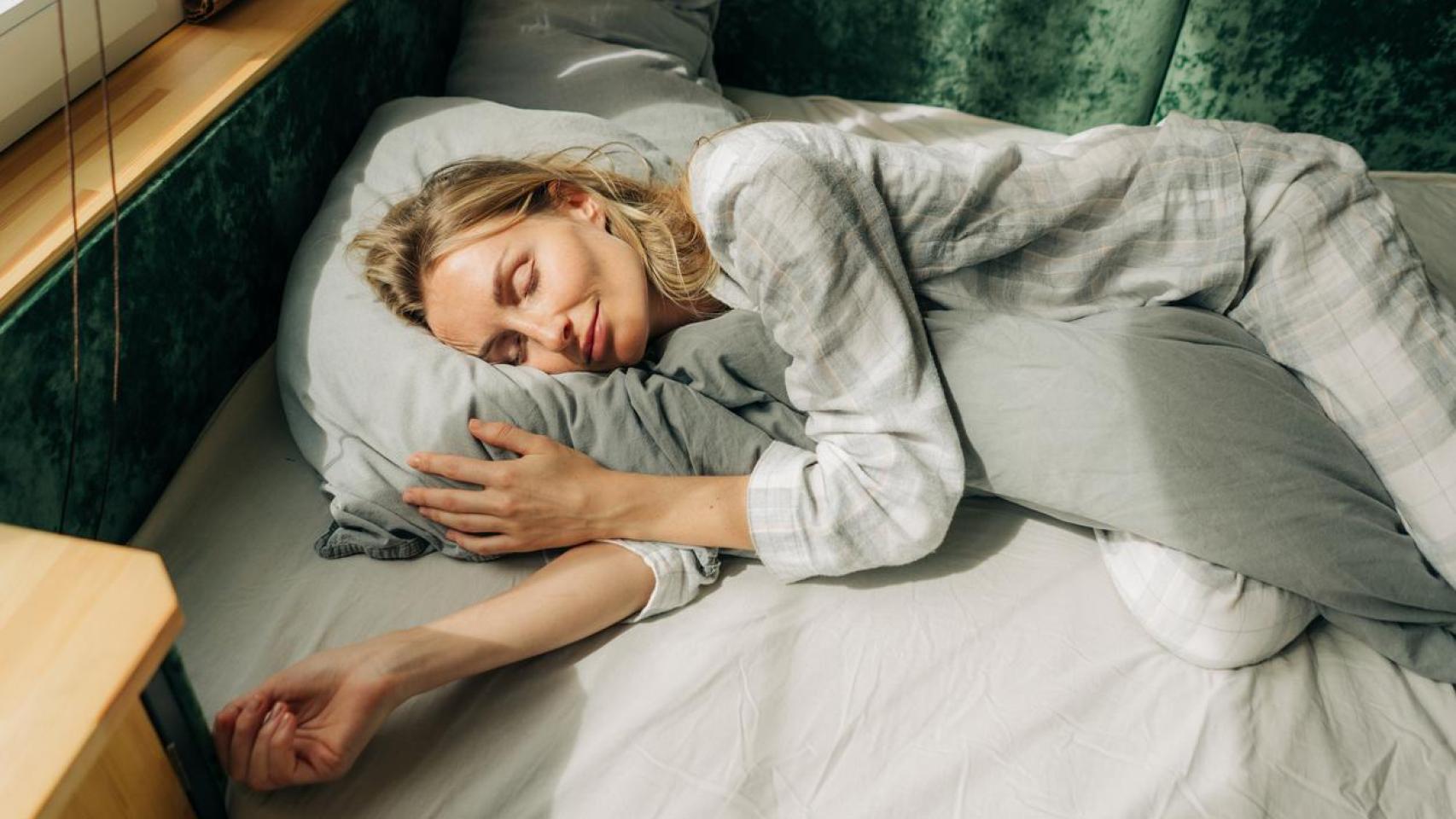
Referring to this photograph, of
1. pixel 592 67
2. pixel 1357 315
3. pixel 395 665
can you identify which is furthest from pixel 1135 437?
pixel 592 67

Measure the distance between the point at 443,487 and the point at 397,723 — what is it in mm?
236

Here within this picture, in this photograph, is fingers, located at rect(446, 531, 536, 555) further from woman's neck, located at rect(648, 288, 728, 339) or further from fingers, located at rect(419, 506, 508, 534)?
woman's neck, located at rect(648, 288, 728, 339)

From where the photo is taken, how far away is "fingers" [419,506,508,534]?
1.01 m

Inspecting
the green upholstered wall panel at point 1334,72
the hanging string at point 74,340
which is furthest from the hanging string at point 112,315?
the green upholstered wall panel at point 1334,72

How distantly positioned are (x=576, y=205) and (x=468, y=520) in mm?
368

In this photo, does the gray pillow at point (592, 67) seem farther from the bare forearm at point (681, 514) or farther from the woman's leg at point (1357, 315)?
the woman's leg at point (1357, 315)

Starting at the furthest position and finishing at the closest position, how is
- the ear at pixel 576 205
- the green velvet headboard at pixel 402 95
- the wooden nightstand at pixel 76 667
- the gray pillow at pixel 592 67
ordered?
the gray pillow at pixel 592 67
the ear at pixel 576 205
the green velvet headboard at pixel 402 95
the wooden nightstand at pixel 76 667

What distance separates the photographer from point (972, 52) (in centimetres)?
168

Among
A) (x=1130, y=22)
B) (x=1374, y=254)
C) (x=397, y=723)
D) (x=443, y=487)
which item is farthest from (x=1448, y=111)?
(x=397, y=723)

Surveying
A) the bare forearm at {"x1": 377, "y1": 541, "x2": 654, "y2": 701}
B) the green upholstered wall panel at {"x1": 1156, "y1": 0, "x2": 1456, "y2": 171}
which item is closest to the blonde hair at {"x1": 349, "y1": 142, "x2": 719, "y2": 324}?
the bare forearm at {"x1": 377, "y1": 541, "x2": 654, "y2": 701}

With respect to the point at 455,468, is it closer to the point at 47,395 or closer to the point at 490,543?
the point at 490,543

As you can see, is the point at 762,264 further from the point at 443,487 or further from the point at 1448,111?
the point at 1448,111

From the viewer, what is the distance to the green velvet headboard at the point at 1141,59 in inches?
61.4

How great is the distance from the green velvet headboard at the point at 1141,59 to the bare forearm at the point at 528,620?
107 centimetres
